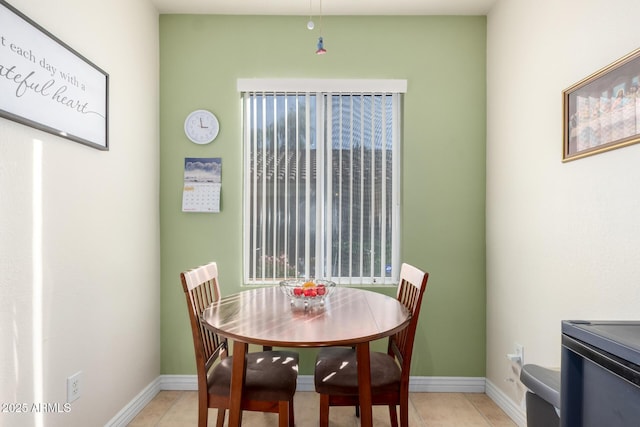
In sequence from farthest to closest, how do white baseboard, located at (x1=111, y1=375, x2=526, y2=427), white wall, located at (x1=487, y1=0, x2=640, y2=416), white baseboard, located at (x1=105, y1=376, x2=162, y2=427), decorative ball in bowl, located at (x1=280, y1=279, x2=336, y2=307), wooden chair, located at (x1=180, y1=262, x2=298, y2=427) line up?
white baseboard, located at (x1=111, y1=375, x2=526, y2=427)
white baseboard, located at (x1=105, y1=376, x2=162, y2=427)
decorative ball in bowl, located at (x1=280, y1=279, x2=336, y2=307)
wooden chair, located at (x1=180, y1=262, x2=298, y2=427)
white wall, located at (x1=487, y1=0, x2=640, y2=416)

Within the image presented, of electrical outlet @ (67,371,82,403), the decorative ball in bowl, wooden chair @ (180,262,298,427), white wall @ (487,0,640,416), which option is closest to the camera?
white wall @ (487,0,640,416)

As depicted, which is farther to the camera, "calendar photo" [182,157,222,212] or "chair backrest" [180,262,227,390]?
"calendar photo" [182,157,222,212]

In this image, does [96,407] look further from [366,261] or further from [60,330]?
[366,261]

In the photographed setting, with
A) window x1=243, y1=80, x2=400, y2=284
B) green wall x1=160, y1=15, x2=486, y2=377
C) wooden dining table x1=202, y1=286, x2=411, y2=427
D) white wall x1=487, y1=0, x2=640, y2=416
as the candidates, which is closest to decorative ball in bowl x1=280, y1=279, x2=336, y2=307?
wooden dining table x1=202, y1=286, x2=411, y2=427

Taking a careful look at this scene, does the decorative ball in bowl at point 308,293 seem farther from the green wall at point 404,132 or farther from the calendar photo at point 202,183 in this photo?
the calendar photo at point 202,183

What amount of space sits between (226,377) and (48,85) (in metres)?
1.50

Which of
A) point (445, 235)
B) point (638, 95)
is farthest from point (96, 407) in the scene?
point (638, 95)

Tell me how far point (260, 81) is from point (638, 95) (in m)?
2.11

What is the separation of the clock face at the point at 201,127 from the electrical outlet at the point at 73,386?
1.59 m

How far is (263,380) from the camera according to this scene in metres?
1.60

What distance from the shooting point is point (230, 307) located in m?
1.82

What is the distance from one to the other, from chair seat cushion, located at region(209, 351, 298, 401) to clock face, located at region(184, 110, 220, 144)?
5.11 ft

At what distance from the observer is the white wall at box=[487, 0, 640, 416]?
1.44 m

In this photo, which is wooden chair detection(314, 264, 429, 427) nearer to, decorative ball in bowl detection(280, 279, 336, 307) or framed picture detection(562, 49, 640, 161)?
decorative ball in bowl detection(280, 279, 336, 307)
